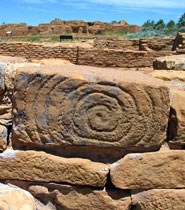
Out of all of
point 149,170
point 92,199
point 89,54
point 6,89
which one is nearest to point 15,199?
point 92,199

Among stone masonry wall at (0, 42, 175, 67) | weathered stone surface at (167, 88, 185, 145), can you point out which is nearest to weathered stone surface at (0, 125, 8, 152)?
weathered stone surface at (167, 88, 185, 145)

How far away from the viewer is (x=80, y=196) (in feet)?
6.66

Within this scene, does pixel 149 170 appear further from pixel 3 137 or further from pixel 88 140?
pixel 3 137

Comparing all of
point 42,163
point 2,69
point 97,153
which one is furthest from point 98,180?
point 2,69

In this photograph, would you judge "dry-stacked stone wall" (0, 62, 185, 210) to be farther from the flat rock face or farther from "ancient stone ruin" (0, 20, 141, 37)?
"ancient stone ruin" (0, 20, 141, 37)

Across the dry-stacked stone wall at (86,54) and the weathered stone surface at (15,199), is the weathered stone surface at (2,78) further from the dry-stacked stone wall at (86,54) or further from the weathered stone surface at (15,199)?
the dry-stacked stone wall at (86,54)

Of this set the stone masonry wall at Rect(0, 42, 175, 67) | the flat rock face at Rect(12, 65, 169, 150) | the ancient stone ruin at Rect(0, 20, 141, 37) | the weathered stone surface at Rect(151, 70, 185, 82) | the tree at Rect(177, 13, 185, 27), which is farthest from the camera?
the tree at Rect(177, 13, 185, 27)

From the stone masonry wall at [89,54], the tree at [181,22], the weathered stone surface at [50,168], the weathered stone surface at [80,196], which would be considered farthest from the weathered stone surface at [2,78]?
the tree at [181,22]

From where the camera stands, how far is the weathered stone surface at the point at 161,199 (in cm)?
203

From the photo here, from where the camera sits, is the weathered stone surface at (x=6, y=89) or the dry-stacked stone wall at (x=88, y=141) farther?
the weathered stone surface at (x=6, y=89)

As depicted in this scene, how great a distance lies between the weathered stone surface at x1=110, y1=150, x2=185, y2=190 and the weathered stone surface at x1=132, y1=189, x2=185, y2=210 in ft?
0.11

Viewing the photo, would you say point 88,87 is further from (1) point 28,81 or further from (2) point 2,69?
(2) point 2,69

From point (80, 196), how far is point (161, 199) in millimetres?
422

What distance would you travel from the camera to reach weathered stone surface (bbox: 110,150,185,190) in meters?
1.99
